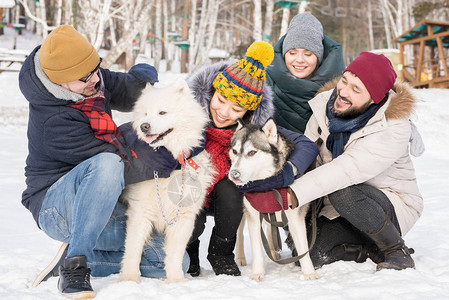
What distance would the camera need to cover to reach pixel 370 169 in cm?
265

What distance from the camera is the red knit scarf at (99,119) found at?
2396 mm

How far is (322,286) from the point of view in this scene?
7.77ft

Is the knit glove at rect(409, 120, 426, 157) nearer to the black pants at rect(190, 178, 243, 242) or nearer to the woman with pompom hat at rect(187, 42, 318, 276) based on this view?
the woman with pompom hat at rect(187, 42, 318, 276)

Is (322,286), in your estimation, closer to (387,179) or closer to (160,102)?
(387,179)

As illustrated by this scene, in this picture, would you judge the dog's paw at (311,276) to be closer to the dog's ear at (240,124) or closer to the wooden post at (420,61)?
the dog's ear at (240,124)

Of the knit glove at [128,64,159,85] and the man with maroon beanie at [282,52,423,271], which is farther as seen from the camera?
the knit glove at [128,64,159,85]

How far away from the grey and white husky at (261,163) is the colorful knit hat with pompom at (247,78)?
20 centimetres

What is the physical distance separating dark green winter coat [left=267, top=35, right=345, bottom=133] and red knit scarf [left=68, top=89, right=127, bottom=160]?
59.7 inches

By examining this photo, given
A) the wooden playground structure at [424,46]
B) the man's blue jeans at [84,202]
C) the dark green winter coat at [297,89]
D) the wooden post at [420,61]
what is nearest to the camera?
the man's blue jeans at [84,202]

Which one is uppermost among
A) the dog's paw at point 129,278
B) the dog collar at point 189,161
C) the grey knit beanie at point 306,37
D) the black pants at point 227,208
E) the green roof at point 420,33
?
the green roof at point 420,33

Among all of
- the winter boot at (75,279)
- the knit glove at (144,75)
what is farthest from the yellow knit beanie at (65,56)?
the winter boot at (75,279)

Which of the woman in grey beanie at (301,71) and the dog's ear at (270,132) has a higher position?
the woman in grey beanie at (301,71)

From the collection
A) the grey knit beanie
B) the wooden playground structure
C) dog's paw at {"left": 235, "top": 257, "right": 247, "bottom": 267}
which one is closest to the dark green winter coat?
the grey knit beanie

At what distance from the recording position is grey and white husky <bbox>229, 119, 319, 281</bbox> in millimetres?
2664
